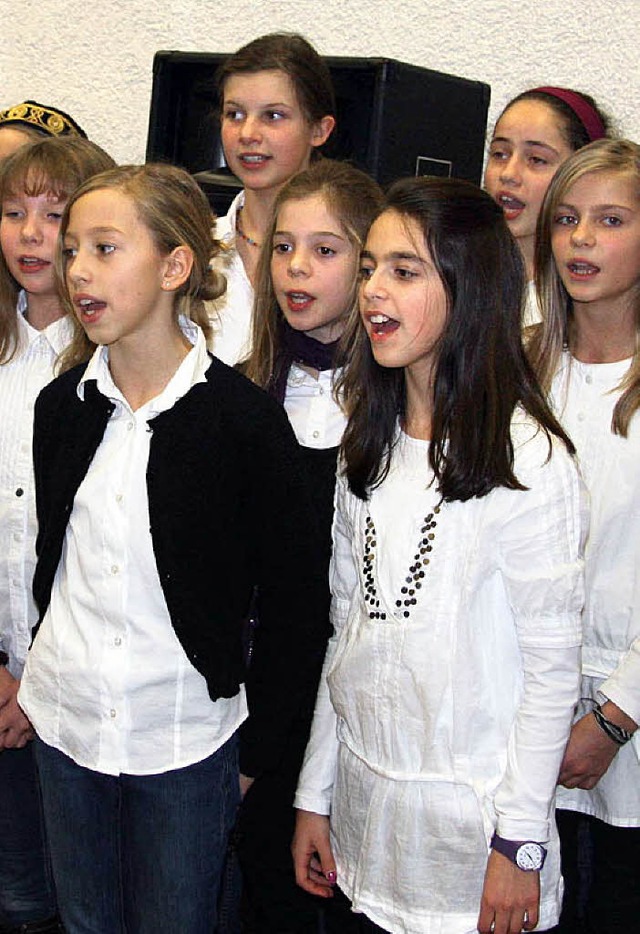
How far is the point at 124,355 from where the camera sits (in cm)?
140

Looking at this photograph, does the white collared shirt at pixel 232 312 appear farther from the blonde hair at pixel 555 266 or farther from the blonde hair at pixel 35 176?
the blonde hair at pixel 555 266

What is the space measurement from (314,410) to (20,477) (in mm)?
453

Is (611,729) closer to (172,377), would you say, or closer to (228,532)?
(228,532)

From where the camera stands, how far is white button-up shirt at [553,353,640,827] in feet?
4.75

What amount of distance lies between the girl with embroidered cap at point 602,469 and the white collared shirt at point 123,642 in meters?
0.49

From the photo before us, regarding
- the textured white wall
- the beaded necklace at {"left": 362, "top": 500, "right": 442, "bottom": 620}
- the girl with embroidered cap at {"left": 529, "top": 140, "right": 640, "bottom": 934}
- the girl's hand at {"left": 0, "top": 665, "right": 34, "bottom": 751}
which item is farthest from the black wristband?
the textured white wall

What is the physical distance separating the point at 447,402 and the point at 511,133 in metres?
0.83

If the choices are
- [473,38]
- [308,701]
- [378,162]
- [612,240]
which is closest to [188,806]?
[308,701]

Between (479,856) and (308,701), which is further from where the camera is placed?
(308,701)

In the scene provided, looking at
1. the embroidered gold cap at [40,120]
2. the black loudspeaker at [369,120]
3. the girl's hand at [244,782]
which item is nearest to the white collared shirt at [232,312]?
the black loudspeaker at [369,120]

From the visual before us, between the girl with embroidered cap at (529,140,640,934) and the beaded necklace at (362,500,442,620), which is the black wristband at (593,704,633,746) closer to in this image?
the girl with embroidered cap at (529,140,640,934)

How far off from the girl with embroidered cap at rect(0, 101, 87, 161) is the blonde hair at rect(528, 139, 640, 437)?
0.92m

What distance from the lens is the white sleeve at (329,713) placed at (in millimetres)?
1402

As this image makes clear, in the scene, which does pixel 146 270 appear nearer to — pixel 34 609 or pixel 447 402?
pixel 447 402
